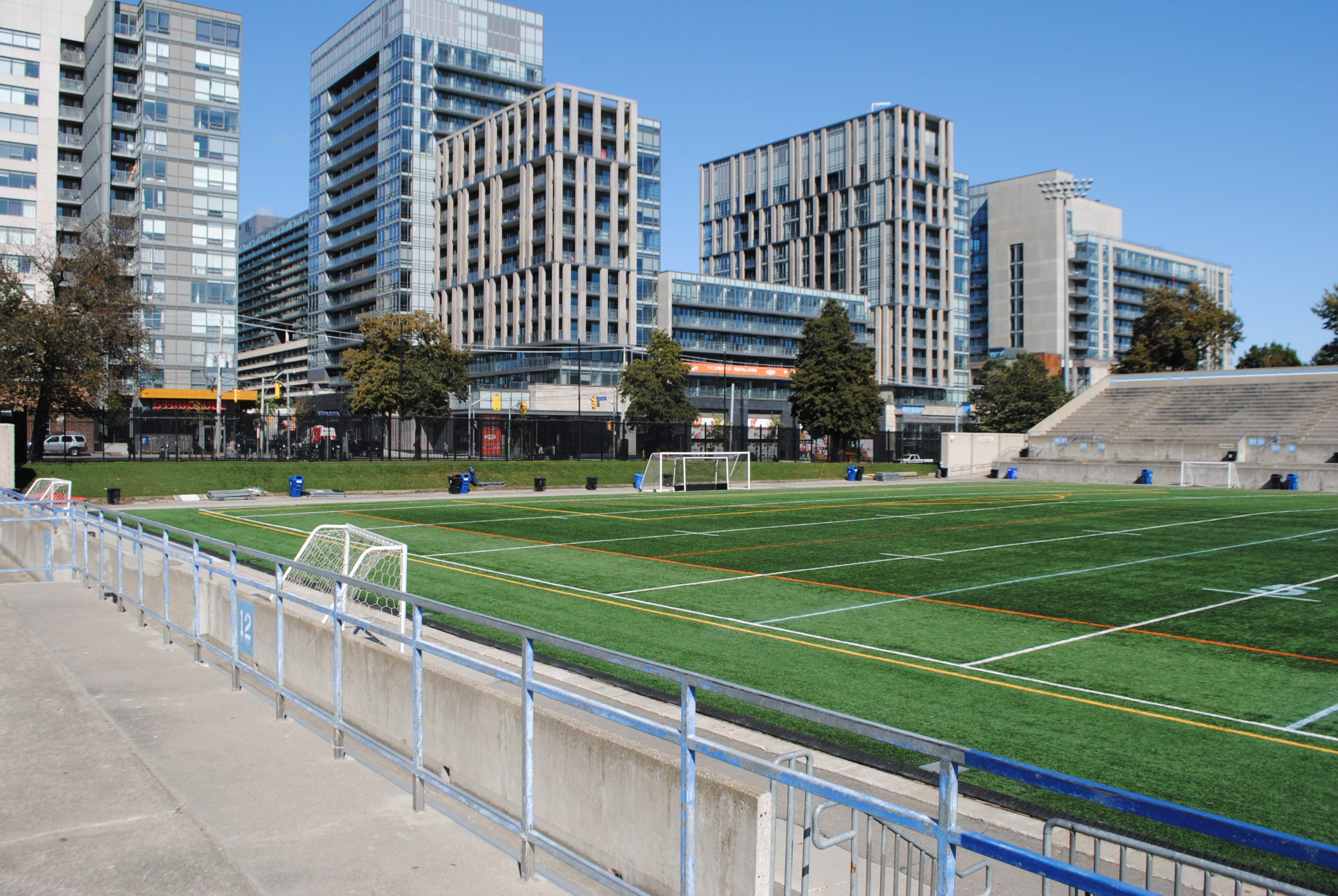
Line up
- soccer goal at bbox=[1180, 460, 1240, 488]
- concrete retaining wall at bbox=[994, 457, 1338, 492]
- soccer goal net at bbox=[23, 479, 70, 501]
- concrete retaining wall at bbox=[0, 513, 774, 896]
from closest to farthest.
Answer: concrete retaining wall at bbox=[0, 513, 774, 896] → soccer goal net at bbox=[23, 479, 70, 501] → concrete retaining wall at bbox=[994, 457, 1338, 492] → soccer goal at bbox=[1180, 460, 1240, 488]

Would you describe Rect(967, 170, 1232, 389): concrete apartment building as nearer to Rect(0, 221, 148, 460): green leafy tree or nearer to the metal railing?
Rect(0, 221, 148, 460): green leafy tree

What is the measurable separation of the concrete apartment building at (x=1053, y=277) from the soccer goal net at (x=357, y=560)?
493 ft

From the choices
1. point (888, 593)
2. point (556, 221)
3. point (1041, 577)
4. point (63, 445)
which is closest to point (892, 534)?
point (1041, 577)

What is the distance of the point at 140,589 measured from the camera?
486 inches

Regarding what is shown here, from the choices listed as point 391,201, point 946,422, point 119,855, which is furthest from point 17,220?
point 946,422

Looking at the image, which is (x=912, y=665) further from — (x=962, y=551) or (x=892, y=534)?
(x=892, y=534)

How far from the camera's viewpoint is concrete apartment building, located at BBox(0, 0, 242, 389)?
9062 cm

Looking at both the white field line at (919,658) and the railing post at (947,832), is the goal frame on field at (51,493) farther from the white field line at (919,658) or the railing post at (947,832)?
the railing post at (947,832)

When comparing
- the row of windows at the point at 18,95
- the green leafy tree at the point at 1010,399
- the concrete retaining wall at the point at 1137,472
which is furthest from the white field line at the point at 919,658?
the row of windows at the point at 18,95

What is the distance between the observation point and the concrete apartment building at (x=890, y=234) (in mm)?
137250

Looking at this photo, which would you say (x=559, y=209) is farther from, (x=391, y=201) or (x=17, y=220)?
(x=17, y=220)

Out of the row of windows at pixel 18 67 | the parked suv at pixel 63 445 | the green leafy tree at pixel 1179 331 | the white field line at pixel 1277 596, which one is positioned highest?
the row of windows at pixel 18 67

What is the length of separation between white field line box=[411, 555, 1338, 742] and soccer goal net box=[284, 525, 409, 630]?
370cm

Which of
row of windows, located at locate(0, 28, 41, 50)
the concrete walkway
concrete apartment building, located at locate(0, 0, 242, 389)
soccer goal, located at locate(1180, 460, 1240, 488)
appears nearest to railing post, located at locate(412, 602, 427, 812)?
the concrete walkway
